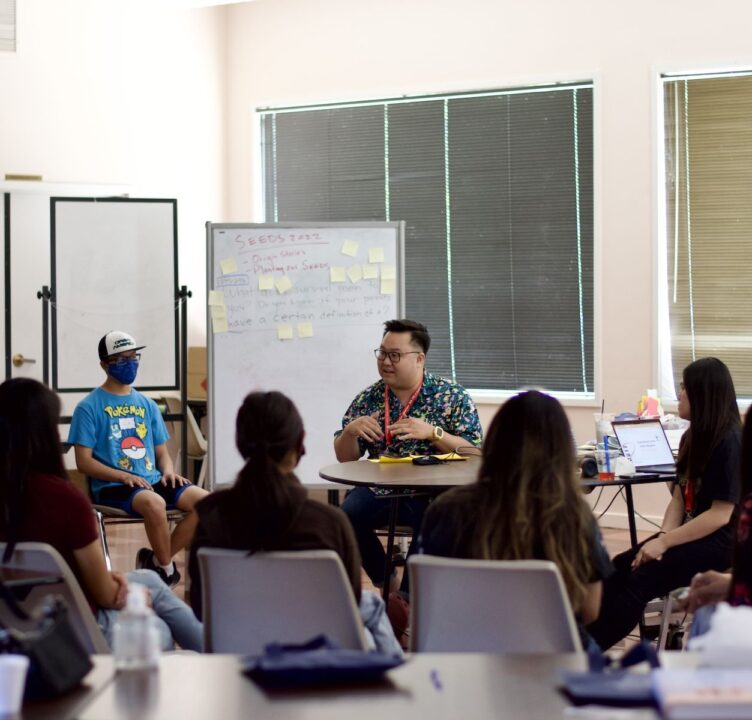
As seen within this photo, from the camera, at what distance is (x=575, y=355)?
6602 mm

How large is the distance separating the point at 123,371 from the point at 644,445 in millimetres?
2213

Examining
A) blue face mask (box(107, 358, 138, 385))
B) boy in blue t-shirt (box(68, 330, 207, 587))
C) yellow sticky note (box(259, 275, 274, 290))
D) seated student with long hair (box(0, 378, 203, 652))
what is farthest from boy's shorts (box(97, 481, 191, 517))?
seated student with long hair (box(0, 378, 203, 652))

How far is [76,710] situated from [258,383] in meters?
4.18

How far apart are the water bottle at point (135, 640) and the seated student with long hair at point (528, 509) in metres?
0.81

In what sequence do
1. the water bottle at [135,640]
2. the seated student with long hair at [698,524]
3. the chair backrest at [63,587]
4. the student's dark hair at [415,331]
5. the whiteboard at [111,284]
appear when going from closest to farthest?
the water bottle at [135,640]
the chair backrest at [63,587]
the seated student with long hair at [698,524]
the student's dark hair at [415,331]
the whiteboard at [111,284]

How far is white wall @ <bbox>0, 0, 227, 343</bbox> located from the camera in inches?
253

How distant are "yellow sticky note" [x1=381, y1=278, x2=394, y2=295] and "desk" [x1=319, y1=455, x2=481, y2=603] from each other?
1.57 meters

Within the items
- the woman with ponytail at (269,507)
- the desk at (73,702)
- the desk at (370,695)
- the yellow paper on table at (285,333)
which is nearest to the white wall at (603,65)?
the yellow paper on table at (285,333)

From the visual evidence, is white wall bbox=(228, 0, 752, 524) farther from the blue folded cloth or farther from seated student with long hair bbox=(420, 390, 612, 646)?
the blue folded cloth

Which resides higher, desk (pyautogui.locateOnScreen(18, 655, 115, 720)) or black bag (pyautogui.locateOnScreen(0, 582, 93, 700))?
black bag (pyautogui.locateOnScreen(0, 582, 93, 700))

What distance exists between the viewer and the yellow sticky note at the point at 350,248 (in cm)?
562

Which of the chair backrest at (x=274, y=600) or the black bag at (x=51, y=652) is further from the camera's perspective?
the chair backrest at (x=274, y=600)

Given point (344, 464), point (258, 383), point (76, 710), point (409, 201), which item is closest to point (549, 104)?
point (409, 201)

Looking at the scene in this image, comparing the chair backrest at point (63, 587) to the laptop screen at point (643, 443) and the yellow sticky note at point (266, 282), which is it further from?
the yellow sticky note at point (266, 282)
